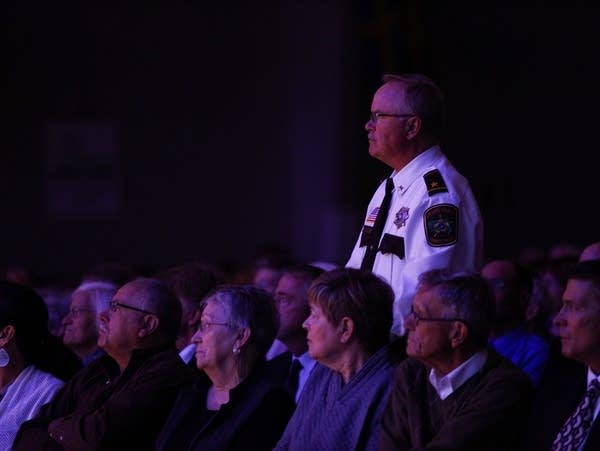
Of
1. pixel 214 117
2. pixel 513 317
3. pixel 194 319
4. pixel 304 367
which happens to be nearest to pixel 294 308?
pixel 304 367

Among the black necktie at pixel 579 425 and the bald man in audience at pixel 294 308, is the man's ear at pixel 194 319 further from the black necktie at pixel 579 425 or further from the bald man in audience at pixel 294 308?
the black necktie at pixel 579 425

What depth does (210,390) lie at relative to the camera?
13.4 feet

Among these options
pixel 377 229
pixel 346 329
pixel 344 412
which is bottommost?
pixel 344 412

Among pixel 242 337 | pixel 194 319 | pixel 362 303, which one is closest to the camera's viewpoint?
pixel 362 303

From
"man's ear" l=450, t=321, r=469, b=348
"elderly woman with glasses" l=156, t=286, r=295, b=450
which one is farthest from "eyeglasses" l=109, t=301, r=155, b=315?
"man's ear" l=450, t=321, r=469, b=348

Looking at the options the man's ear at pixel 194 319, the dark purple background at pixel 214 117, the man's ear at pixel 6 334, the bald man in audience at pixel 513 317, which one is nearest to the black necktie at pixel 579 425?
the bald man in audience at pixel 513 317

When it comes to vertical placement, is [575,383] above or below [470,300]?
below

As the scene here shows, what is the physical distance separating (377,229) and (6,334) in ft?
5.20

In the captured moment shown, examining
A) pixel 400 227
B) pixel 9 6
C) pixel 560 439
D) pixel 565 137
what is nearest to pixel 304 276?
pixel 400 227

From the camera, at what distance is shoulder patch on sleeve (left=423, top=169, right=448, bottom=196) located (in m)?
3.77

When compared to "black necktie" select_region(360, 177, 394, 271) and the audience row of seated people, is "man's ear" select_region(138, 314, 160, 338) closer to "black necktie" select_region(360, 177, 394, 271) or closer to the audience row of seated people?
the audience row of seated people

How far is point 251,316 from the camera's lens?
4047 millimetres

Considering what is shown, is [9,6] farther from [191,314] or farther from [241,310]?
[241,310]

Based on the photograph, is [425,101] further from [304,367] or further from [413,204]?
[304,367]
